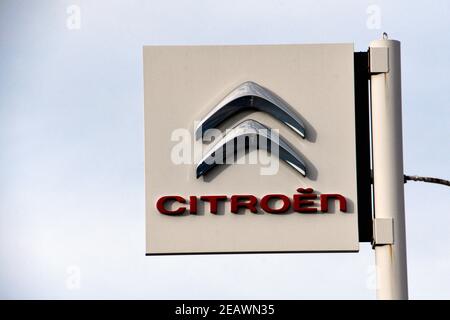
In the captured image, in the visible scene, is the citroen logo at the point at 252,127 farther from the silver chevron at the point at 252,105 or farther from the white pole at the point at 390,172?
the white pole at the point at 390,172

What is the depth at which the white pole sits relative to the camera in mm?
20516

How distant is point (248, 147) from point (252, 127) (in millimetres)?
422

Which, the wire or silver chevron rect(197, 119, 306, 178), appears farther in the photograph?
silver chevron rect(197, 119, 306, 178)

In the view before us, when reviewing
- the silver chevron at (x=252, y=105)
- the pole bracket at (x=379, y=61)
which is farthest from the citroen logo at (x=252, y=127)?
the pole bracket at (x=379, y=61)

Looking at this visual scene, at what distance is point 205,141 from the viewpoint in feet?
71.7

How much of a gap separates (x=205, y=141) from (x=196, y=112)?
0.58 metres

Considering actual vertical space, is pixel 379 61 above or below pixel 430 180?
above

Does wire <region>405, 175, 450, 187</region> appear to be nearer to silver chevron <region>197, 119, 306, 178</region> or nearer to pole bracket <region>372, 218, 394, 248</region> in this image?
pole bracket <region>372, 218, 394, 248</region>

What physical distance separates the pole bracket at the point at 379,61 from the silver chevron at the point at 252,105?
1712 millimetres

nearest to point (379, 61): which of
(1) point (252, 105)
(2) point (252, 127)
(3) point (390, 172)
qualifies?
(3) point (390, 172)

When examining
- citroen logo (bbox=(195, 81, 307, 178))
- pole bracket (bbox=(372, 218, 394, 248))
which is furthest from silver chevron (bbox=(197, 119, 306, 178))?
pole bracket (bbox=(372, 218, 394, 248))

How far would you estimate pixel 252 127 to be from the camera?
22.0 m

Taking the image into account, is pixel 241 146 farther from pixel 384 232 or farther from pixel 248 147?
pixel 384 232

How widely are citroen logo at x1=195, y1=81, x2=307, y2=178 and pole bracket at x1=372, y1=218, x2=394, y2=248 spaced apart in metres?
1.77
